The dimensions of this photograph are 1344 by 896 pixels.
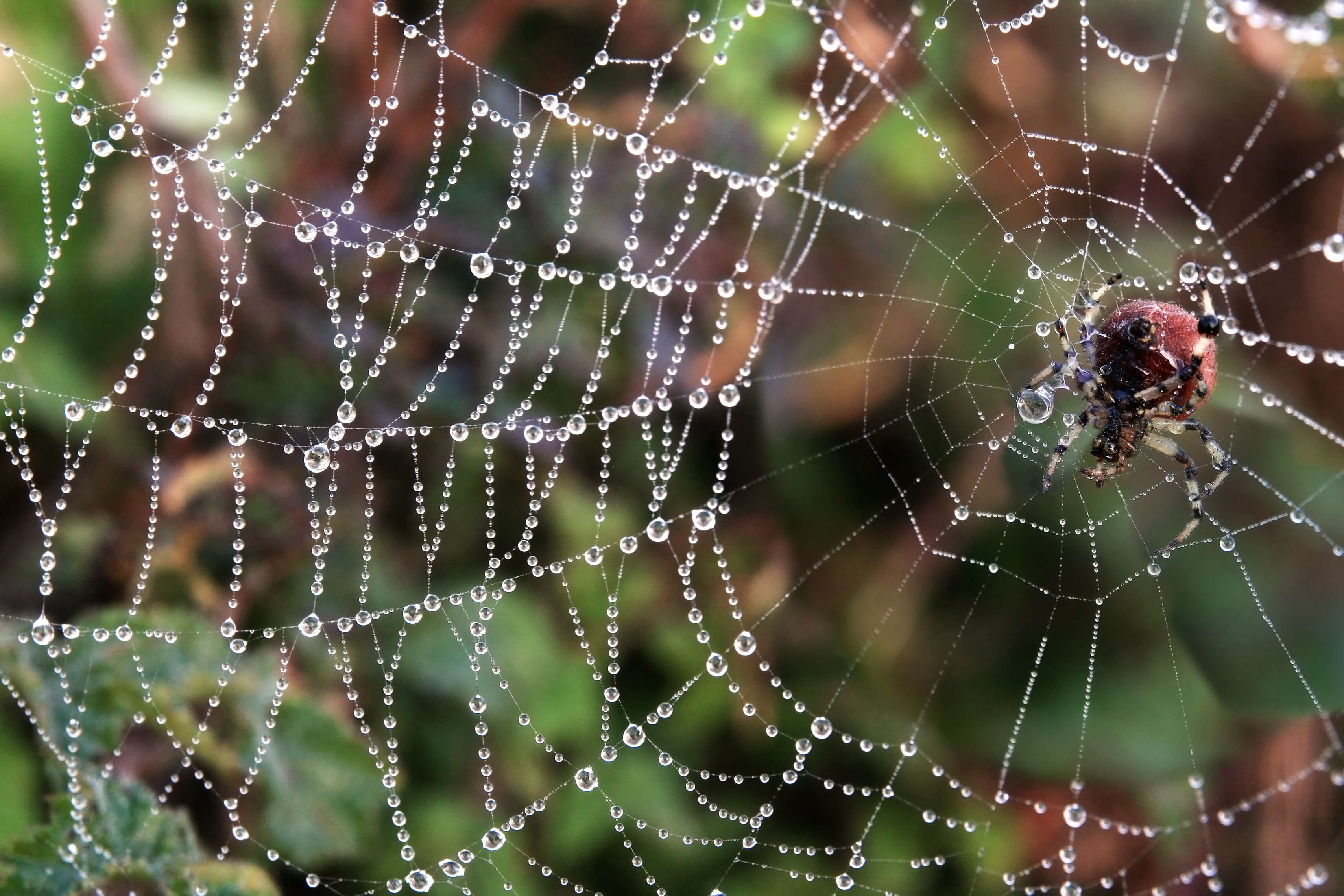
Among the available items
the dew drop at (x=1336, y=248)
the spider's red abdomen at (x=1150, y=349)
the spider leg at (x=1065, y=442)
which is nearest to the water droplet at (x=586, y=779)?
the spider leg at (x=1065, y=442)

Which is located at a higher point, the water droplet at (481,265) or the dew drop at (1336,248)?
the dew drop at (1336,248)

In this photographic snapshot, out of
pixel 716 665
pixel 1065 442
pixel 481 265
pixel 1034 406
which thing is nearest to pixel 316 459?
pixel 481 265

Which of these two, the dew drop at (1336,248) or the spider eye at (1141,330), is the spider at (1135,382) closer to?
the spider eye at (1141,330)

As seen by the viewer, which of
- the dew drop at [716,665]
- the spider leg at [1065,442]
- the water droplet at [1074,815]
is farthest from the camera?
the dew drop at [716,665]

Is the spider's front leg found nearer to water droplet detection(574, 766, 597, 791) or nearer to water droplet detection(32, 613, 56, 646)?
water droplet detection(574, 766, 597, 791)

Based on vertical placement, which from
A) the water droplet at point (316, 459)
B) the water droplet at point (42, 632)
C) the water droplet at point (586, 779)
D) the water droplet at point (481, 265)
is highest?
the water droplet at point (481, 265)

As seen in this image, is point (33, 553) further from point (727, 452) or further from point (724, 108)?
point (724, 108)

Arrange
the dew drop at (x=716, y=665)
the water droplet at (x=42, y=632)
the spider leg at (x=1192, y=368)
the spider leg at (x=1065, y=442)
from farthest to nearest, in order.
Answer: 1. the dew drop at (x=716, y=665)
2. the spider leg at (x=1065, y=442)
3. the spider leg at (x=1192, y=368)
4. the water droplet at (x=42, y=632)
